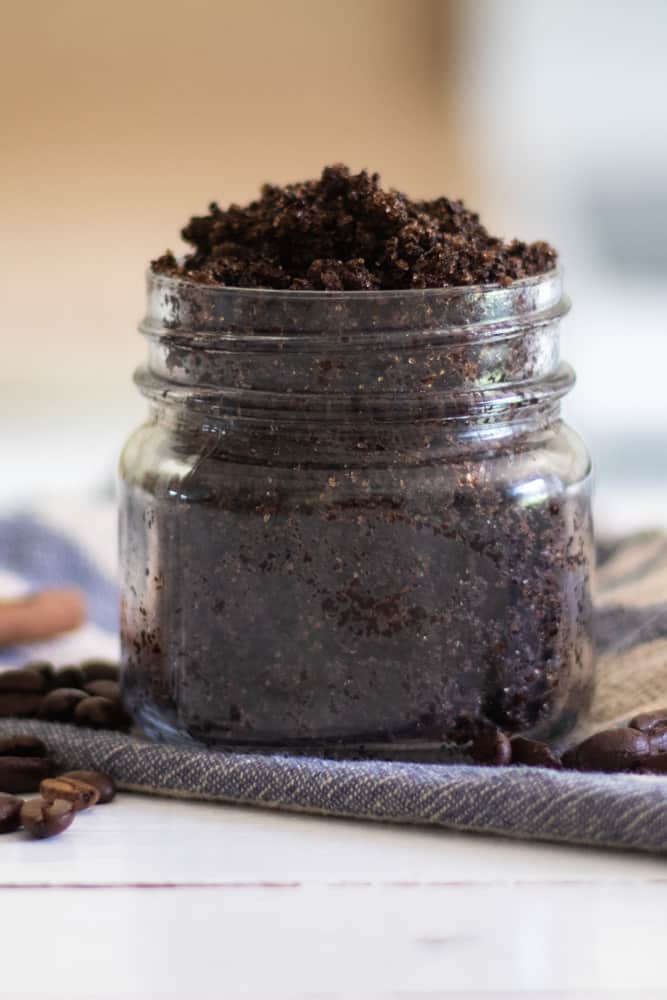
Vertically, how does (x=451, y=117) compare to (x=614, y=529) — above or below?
above

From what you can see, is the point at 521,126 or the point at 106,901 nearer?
the point at 106,901

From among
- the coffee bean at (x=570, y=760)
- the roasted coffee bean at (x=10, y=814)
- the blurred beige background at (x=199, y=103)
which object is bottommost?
the roasted coffee bean at (x=10, y=814)

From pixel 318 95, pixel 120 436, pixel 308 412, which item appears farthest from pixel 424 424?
pixel 318 95

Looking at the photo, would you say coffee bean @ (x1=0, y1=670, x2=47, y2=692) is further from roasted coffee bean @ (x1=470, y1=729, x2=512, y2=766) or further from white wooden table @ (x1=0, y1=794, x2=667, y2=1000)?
roasted coffee bean @ (x1=470, y1=729, x2=512, y2=766)

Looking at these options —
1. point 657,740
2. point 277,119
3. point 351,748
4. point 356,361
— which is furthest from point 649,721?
point 277,119

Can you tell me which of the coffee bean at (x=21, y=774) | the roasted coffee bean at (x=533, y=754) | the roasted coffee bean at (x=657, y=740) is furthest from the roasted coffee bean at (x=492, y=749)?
the coffee bean at (x=21, y=774)

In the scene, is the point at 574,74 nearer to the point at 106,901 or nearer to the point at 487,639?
the point at 487,639

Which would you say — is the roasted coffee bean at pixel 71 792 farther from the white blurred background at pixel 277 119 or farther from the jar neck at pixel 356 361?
the white blurred background at pixel 277 119

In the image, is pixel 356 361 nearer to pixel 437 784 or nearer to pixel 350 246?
pixel 350 246
